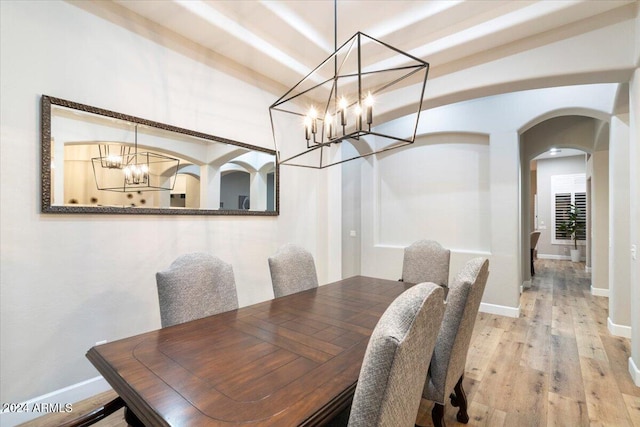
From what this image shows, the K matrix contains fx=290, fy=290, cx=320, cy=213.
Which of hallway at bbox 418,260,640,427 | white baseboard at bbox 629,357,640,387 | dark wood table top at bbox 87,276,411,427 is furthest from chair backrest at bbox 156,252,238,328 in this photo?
white baseboard at bbox 629,357,640,387

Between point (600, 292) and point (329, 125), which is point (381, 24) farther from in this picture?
point (600, 292)

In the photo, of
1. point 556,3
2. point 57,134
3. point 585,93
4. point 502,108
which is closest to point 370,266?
point 502,108

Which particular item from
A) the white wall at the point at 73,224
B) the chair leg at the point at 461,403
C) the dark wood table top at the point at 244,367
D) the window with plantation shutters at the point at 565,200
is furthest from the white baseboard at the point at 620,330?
the window with plantation shutters at the point at 565,200

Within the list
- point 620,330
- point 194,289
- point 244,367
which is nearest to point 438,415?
point 244,367

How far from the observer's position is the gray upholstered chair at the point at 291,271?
87.0 inches

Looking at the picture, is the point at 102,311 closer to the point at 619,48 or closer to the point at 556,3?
the point at 556,3

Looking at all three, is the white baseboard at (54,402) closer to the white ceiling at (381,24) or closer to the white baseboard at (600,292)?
the white ceiling at (381,24)

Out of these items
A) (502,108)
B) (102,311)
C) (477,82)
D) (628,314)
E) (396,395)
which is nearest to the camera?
(396,395)

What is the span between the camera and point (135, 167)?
2.23m

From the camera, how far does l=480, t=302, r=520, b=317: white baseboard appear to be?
3.82 m

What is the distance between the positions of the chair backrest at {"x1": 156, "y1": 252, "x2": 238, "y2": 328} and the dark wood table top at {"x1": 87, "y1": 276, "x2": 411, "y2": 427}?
138 mm

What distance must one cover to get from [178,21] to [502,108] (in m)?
3.94

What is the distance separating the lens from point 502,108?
3922 millimetres

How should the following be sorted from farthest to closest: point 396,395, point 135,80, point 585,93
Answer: point 585,93 → point 135,80 → point 396,395
